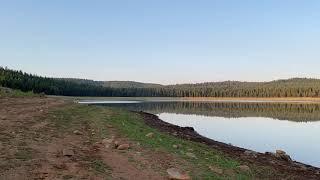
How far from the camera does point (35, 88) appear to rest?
11800 centimetres

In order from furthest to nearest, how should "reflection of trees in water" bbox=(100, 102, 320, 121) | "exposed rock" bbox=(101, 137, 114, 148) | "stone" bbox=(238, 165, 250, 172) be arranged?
1. "reflection of trees in water" bbox=(100, 102, 320, 121)
2. "exposed rock" bbox=(101, 137, 114, 148)
3. "stone" bbox=(238, 165, 250, 172)

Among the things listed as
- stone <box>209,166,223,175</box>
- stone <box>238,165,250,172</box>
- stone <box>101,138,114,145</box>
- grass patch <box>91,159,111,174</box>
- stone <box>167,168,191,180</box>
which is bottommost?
stone <box>238,165,250,172</box>

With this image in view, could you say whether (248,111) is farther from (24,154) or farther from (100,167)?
(100,167)

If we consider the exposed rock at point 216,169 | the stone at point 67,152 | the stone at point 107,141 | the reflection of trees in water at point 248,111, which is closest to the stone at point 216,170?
the exposed rock at point 216,169

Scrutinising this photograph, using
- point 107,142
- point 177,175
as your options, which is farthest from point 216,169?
point 107,142

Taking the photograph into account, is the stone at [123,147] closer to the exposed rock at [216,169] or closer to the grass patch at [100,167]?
the grass patch at [100,167]

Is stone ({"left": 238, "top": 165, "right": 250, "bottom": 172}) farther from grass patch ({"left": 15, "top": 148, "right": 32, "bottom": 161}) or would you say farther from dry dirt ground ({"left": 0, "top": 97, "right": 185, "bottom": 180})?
grass patch ({"left": 15, "top": 148, "right": 32, "bottom": 161})

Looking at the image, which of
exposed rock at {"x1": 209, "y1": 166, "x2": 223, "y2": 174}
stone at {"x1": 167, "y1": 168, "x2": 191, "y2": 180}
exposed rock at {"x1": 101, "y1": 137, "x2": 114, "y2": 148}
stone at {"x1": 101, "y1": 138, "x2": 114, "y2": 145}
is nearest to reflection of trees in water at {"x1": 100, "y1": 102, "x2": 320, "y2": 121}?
exposed rock at {"x1": 101, "y1": 137, "x2": 114, "y2": 148}

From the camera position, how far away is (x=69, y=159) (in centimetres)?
1494

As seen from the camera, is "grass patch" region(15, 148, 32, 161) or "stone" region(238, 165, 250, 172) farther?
"stone" region(238, 165, 250, 172)

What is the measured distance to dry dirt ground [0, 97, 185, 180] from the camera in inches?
513

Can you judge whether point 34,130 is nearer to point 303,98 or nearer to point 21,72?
point 21,72

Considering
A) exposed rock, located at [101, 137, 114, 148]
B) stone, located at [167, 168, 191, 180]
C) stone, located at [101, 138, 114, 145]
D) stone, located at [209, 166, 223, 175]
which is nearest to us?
stone, located at [167, 168, 191, 180]

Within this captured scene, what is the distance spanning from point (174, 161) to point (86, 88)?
16509cm
